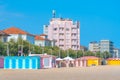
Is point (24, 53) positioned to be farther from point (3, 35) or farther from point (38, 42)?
point (38, 42)

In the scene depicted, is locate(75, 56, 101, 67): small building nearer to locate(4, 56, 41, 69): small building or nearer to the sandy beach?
locate(4, 56, 41, 69): small building

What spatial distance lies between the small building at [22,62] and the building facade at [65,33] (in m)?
96.1

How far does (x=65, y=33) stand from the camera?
16075cm

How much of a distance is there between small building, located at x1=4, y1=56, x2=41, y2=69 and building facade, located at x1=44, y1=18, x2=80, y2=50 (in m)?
96.1

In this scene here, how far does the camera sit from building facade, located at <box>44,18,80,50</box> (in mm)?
159375

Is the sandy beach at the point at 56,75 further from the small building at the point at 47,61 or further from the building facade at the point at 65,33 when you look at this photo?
the building facade at the point at 65,33

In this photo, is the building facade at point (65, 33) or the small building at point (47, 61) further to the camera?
the building facade at point (65, 33)

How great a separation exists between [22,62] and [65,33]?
99.2m

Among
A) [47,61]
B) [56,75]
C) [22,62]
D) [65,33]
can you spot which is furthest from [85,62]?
[65,33]

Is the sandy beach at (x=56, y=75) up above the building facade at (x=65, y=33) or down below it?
below

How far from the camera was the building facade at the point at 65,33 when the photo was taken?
159375 mm

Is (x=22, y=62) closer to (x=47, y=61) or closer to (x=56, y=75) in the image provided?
(x=47, y=61)

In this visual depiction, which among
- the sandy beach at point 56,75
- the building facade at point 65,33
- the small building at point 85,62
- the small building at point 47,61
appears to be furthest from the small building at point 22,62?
the building facade at point 65,33

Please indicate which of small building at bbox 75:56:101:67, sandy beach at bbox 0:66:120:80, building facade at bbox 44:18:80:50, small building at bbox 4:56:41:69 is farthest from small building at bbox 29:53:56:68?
building facade at bbox 44:18:80:50
